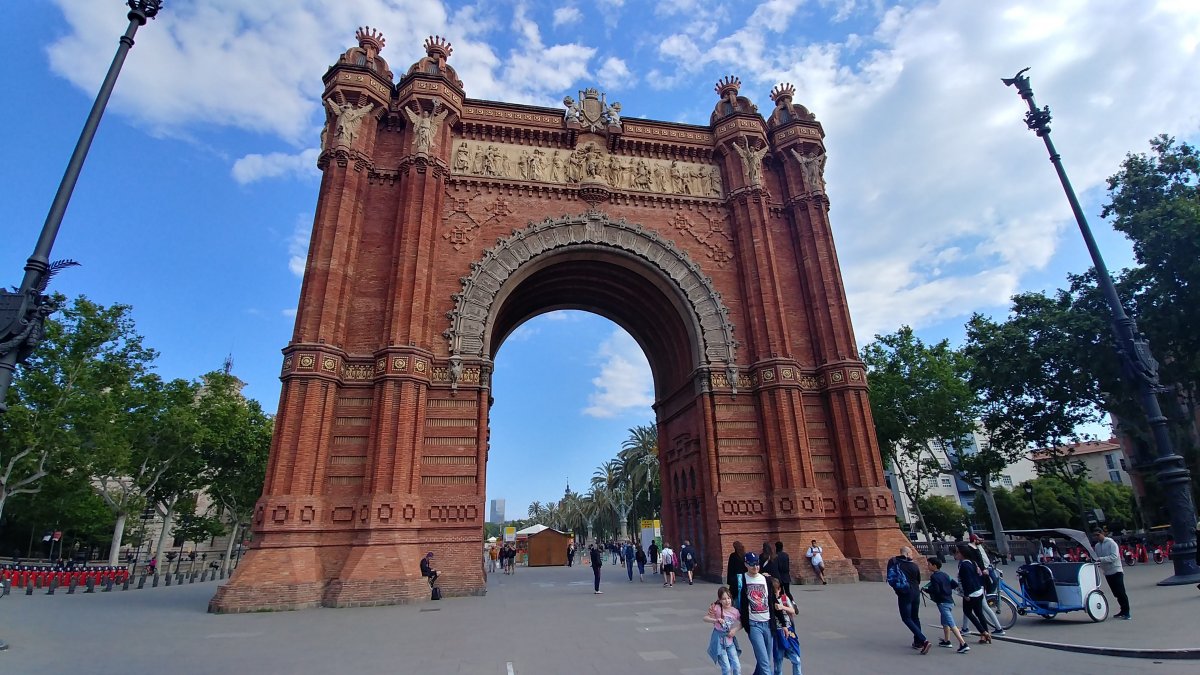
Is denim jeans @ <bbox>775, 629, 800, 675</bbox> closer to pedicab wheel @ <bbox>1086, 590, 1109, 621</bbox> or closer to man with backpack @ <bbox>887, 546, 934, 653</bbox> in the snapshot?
man with backpack @ <bbox>887, 546, 934, 653</bbox>

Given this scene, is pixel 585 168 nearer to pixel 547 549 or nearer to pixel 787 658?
pixel 787 658

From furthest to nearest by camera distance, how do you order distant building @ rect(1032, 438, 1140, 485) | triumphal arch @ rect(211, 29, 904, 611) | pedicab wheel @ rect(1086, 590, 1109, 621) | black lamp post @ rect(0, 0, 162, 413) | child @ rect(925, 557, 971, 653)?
distant building @ rect(1032, 438, 1140, 485) → triumphal arch @ rect(211, 29, 904, 611) → pedicab wheel @ rect(1086, 590, 1109, 621) → child @ rect(925, 557, 971, 653) → black lamp post @ rect(0, 0, 162, 413)

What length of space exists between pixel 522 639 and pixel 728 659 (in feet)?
16.3

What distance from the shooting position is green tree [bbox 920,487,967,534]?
5612cm

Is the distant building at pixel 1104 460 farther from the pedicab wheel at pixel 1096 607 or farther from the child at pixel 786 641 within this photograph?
the child at pixel 786 641

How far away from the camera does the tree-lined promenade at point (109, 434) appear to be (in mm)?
24969

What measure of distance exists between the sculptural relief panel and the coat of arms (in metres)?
0.92

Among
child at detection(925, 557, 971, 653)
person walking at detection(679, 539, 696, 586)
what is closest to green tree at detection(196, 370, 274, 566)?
person walking at detection(679, 539, 696, 586)

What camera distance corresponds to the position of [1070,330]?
923 inches

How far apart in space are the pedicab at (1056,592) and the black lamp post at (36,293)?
15055 mm

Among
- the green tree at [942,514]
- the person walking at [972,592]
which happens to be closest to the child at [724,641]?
the person walking at [972,592]

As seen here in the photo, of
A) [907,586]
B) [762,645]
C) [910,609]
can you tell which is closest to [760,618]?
[762,645]

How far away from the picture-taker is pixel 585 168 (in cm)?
2314

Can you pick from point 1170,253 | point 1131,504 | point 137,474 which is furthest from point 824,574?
point 1131,504
